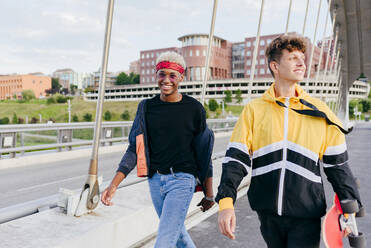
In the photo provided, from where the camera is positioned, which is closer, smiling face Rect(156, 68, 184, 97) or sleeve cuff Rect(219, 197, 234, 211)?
sleeve cuff Rect(219, 197, 234, 211)

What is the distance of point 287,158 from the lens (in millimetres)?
2172

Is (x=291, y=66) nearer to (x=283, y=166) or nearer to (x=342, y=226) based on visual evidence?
(x=283, y=166)

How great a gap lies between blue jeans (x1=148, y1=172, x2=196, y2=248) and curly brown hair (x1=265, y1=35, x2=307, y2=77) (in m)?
1.09

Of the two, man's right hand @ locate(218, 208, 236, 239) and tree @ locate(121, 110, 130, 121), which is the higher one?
man's right hand @ locate(218, 208, 236, 239)

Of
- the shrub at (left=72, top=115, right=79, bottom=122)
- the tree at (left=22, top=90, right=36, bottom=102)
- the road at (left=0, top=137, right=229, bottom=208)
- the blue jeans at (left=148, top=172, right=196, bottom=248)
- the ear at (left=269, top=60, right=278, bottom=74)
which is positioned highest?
the ear at (left=269, top=60, right=278, bottom=74)

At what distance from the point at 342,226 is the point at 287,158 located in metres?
0.46

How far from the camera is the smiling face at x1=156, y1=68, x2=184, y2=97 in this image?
2.95 metres

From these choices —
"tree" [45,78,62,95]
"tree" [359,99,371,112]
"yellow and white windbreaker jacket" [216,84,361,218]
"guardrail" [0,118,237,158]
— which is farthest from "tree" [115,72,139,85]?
"yellow and white windbreaker jacket" [216,84,361,218]

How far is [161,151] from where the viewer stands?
2861 mm

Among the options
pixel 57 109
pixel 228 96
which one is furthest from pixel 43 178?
pixel 57 109

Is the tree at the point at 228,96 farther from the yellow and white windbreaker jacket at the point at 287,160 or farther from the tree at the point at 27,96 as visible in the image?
the yellow and white windbreaker jacket at the point at 287,160

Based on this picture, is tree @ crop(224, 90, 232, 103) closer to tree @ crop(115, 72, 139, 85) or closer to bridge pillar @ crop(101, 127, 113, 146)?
tree @ crop(115, 72, 139, 85)

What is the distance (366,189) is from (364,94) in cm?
13408

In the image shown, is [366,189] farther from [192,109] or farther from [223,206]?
[223,206]
